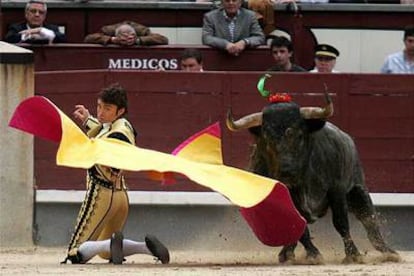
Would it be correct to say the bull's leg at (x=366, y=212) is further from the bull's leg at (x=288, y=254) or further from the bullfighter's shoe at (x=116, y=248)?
the bullfighter's shoe at (x=116, y=248)

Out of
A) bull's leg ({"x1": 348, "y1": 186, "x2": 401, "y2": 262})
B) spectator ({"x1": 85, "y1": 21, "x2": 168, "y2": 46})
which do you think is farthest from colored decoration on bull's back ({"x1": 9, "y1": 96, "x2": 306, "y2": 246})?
spectator ({"x1": 85, "y1": 21, "x2": 168, "y2": 46})

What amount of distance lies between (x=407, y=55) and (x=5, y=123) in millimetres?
2981

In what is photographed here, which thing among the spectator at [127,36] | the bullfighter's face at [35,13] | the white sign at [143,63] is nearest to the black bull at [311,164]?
the white sign at [143,63]

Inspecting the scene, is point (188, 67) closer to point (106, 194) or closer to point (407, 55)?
point (407, 55)

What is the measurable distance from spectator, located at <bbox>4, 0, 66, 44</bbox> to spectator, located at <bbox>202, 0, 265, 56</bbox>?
1.13m

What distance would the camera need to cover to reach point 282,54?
11.9 metres

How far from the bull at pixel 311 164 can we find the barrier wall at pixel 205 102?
194cm

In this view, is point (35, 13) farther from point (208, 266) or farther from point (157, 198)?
point (208, 266)

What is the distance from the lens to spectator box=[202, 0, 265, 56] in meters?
12.0

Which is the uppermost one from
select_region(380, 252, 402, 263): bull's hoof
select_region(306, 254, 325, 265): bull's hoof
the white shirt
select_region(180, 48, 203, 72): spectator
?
the white shirt

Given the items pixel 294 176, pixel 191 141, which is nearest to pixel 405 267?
pixel 294 176

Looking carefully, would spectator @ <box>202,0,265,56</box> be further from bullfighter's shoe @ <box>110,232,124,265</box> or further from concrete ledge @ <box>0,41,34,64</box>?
bullfighter's shoe @ <box>110,232,124,265</box>

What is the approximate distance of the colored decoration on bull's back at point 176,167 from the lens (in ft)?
28.5

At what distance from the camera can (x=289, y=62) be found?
1208 cm
